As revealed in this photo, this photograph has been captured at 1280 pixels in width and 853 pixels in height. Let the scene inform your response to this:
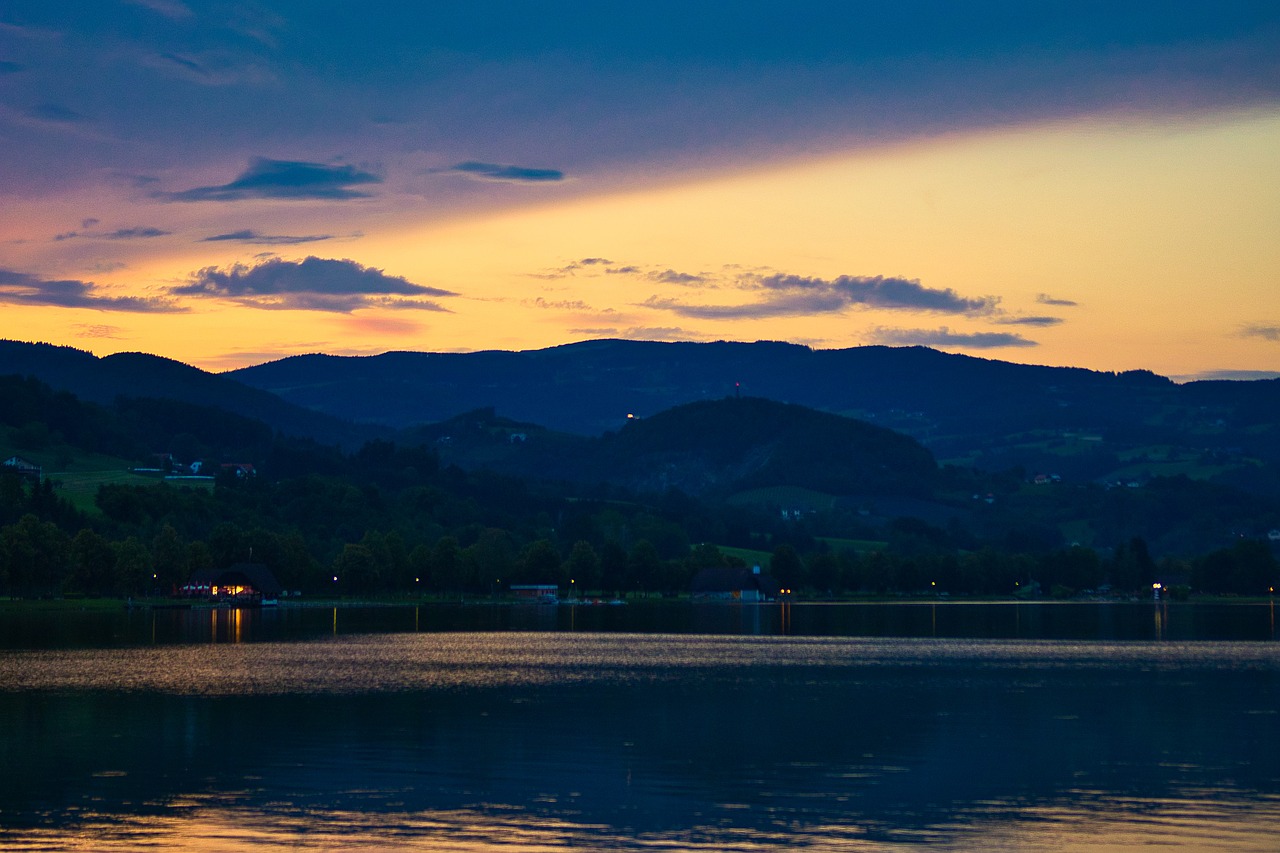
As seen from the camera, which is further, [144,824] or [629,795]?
[629,795]

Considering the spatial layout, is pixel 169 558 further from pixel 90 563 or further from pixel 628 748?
pixel 628 748

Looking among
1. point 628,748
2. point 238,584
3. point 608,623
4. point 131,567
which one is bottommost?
point 608,623

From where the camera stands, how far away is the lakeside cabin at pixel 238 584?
185 m

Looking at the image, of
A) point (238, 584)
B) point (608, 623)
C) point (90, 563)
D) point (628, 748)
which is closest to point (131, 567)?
point (90, 563)

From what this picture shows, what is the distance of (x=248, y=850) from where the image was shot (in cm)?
3419

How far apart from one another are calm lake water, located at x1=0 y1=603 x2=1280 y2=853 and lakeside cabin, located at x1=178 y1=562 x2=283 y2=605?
8419cm

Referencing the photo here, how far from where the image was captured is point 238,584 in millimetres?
186875

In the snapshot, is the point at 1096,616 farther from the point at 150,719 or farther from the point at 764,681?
the point at 150,719

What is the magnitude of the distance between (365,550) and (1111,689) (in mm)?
137465

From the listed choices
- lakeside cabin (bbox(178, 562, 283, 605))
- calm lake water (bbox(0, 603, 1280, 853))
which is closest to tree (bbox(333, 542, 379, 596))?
lakeside cabin (bbox(178, 562, 283, 605))

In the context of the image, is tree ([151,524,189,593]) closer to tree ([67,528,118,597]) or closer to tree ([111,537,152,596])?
tree ([111,537,152,596])

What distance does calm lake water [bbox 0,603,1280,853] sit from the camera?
36.8 meters

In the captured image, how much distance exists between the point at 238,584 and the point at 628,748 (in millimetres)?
145445

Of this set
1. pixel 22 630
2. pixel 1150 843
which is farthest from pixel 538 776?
pixel 22 630
